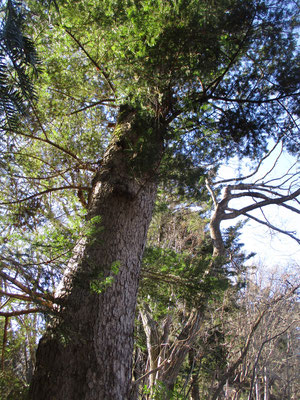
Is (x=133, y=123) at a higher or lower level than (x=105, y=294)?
higher

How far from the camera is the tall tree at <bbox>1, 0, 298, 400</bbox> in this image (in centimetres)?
226

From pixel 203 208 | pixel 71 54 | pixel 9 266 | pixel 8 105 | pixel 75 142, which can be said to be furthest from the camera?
pixel 203 208

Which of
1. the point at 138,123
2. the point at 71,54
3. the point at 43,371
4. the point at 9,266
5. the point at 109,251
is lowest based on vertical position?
the point at 43,371

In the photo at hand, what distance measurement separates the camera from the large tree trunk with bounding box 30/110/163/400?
2090mm

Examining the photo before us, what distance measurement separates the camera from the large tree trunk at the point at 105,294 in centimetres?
209

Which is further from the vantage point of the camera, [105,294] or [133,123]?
[133,123]

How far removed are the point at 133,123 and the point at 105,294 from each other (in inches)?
78.7

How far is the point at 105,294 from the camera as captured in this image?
247 centimetres

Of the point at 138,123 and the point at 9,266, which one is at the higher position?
the point at 138,123

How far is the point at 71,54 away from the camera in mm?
4469

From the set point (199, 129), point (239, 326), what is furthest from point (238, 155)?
point (239, 326)

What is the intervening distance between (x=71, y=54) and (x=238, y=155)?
2.85m

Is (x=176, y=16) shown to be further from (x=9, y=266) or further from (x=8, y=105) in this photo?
(x=9, y=266)

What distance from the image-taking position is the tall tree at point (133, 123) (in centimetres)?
226
